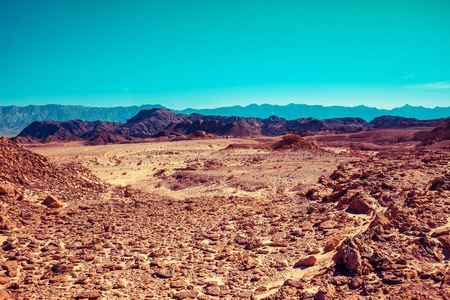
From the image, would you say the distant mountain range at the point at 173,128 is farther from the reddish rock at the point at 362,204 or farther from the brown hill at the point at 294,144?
the reddish rock at the point at 362,204

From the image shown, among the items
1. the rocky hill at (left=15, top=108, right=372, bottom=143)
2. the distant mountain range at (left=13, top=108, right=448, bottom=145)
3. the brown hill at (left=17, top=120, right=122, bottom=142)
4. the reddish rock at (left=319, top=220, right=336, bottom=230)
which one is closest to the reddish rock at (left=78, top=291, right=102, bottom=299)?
the reddish rock at (left=319, top=220, right=336, bottom=230)

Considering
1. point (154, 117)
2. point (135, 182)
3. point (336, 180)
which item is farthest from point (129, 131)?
point (336, 180)

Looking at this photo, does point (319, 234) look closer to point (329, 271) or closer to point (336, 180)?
point (329, 271)

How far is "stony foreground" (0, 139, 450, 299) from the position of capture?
4777 mm

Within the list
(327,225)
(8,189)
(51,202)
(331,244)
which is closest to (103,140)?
(51,202)

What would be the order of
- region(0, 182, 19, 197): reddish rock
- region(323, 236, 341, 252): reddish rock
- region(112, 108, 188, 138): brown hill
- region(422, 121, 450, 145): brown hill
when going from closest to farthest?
region(323, 236, 341, 252): reddish rock < region(0, 182, 19, 197): reddish rock < region(422, 121, 450, 145): brown hill < region(112, 108, 188, 138): brown hill

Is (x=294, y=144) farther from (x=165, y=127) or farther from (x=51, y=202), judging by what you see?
(x=165, y=127)

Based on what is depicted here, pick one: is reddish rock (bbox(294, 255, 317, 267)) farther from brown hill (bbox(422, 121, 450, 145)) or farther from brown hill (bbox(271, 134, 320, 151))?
brown hill (bbox(422, 121, 450, 145))

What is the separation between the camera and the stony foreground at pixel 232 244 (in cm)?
478

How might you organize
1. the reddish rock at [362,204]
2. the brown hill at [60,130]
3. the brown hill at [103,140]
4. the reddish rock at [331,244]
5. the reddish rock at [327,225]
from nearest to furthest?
the reddish rock at [331,244] → the reddish rock at [327,225] → the reddish rock at [362,204] → the brown hill at [103,140] → the brown hill at [60,130]

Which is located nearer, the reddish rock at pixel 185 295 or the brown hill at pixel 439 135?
the reddish rock at pixel 185 295

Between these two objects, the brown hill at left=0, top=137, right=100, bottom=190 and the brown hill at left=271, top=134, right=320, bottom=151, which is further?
the brown hill at left=271, top=134, right=320, bottom=151

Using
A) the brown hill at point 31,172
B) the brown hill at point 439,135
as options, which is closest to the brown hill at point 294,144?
the brown hill at point 439,135

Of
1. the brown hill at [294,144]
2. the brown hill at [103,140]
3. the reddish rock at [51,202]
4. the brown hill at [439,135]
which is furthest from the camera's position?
the brown hill at [103,140]
